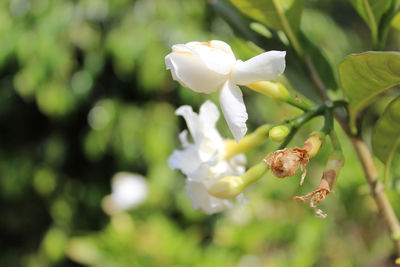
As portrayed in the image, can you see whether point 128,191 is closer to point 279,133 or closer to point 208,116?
point 208,116

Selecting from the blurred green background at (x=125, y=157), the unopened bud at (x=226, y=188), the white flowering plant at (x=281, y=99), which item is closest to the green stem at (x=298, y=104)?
the white flowering plant at (x=281, y=99)

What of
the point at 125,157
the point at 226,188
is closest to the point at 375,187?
the point at 226,188

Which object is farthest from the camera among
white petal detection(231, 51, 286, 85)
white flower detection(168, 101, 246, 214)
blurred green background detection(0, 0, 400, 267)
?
blurred green background detection(0, 0, 400, 267)

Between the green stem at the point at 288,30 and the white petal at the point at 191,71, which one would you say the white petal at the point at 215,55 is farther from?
the green stem at the point at 288,30

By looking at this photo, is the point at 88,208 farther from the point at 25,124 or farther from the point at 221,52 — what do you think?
the point at 221,52

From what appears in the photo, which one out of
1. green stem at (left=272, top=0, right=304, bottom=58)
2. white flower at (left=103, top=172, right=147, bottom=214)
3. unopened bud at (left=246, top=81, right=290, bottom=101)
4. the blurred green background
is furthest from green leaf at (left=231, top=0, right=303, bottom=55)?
white flower at (left=103, top=172, right=147, bottom=214)

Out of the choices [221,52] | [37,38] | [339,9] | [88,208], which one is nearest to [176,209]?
[88,208]

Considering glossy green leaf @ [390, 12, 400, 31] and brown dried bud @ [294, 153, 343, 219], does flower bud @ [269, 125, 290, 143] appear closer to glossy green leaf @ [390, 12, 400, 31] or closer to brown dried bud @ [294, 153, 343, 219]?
brown dried bud @ [294, 153, 343, 219]
